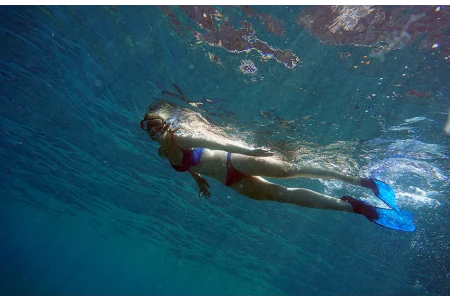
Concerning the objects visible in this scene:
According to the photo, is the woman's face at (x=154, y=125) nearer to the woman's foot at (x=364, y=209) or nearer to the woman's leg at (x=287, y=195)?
the woman's leg at (x=287, y=195)

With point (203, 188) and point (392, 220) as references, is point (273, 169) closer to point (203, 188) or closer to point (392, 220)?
point (203, 188)

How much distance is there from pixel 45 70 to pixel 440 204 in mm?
20025

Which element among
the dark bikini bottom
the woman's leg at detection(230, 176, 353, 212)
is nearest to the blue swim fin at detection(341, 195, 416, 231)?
the woman's leg at detection(230, 176, 353, 212)

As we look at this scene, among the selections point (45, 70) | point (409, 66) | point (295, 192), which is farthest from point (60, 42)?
point (409, 66)

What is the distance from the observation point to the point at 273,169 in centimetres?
609

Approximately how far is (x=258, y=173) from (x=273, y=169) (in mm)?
391

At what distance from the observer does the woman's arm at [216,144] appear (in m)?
5.02

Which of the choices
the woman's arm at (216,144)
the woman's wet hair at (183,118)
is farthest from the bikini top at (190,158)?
the woman's wet hair at (183,118)

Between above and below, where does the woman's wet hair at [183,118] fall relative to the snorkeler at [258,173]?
above

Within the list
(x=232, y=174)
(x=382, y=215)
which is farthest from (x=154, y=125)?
(x=382, y=215)

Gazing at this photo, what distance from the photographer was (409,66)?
6.33 m

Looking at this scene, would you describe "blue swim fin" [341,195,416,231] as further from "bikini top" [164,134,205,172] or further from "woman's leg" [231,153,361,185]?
"bikini top" [164,134,205,172]

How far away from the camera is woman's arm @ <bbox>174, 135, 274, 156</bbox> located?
5.02 m

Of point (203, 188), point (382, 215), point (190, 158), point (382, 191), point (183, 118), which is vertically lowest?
point (203, 188)
